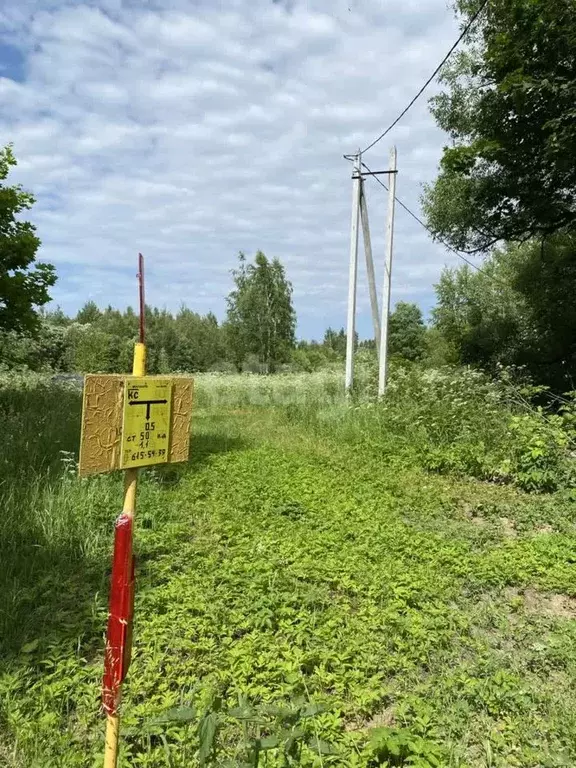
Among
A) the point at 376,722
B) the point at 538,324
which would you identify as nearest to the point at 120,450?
the point at 376,722

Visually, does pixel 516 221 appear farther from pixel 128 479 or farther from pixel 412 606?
pixel 128 479

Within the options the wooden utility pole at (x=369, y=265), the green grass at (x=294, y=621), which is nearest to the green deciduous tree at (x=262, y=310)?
the wooden utility pole at (x=369, y=265)

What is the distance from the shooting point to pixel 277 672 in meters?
2.62

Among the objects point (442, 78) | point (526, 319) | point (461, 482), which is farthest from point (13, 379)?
point (526, 319)

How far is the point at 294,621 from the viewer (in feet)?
10.3

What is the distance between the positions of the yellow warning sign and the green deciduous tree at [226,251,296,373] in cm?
3383

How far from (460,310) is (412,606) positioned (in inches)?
995

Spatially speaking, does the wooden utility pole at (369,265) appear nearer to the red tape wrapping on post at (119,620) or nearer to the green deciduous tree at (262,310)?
the red tape wrapping on post at (119,620)

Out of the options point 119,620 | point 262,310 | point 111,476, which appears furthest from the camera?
point 262,310

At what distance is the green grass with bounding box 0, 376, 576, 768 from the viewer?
7.19 ft

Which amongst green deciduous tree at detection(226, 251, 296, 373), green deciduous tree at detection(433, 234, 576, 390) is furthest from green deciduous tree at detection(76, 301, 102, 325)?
green deciduous tree at detection(433, 234, 576, 390)

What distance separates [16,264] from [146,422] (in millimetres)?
7115

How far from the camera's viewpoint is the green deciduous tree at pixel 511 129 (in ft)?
28.5

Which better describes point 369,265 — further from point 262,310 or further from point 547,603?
point 262,310
